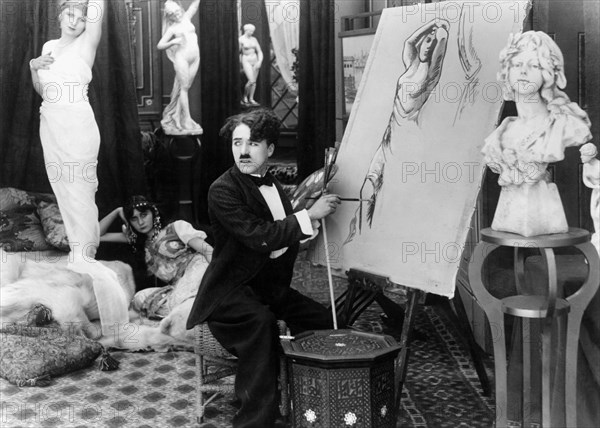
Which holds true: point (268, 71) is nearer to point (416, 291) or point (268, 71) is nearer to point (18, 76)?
point (18, 76)

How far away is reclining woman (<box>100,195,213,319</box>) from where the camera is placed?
17.6 feet

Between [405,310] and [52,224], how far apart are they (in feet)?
7.91

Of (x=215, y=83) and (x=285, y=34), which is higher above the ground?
(x=285, y=34)

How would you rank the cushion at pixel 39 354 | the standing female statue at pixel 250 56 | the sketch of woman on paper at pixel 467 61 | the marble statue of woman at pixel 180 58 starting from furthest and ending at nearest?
1. the standing female statue at pixel 250 56
2. the marble statue of woman at pixel 180 58
3. the cushion at pixel 39 354
4. the sketch of woman on paper at pixel 467 61

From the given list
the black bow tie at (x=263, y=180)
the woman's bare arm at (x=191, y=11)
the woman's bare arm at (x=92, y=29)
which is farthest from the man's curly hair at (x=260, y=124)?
the woman's bare arm at (x=191, y=11)

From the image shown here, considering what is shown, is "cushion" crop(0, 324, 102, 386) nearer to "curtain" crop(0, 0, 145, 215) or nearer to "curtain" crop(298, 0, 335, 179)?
"curtain" crop(0, 0, 145, 215)

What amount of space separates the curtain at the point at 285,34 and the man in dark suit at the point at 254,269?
4.34m

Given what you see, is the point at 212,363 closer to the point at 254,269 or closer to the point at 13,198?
the point at 254,269

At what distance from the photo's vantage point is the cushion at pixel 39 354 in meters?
4.41

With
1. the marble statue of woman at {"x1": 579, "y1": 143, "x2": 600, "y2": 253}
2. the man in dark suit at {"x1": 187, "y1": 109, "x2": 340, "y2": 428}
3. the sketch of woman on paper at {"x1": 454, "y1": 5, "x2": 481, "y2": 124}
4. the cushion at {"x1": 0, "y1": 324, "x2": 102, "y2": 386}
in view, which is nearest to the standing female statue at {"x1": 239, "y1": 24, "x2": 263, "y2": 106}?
the cushion at {"x1": 0, "y1": 324, "x2": 102, "y2": 386}

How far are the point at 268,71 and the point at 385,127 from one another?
469 centimetres

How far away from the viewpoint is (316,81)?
6.63m

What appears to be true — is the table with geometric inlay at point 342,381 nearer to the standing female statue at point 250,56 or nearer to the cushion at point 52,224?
the cushion at point 52,224

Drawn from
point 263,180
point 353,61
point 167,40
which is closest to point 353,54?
point 353,61
